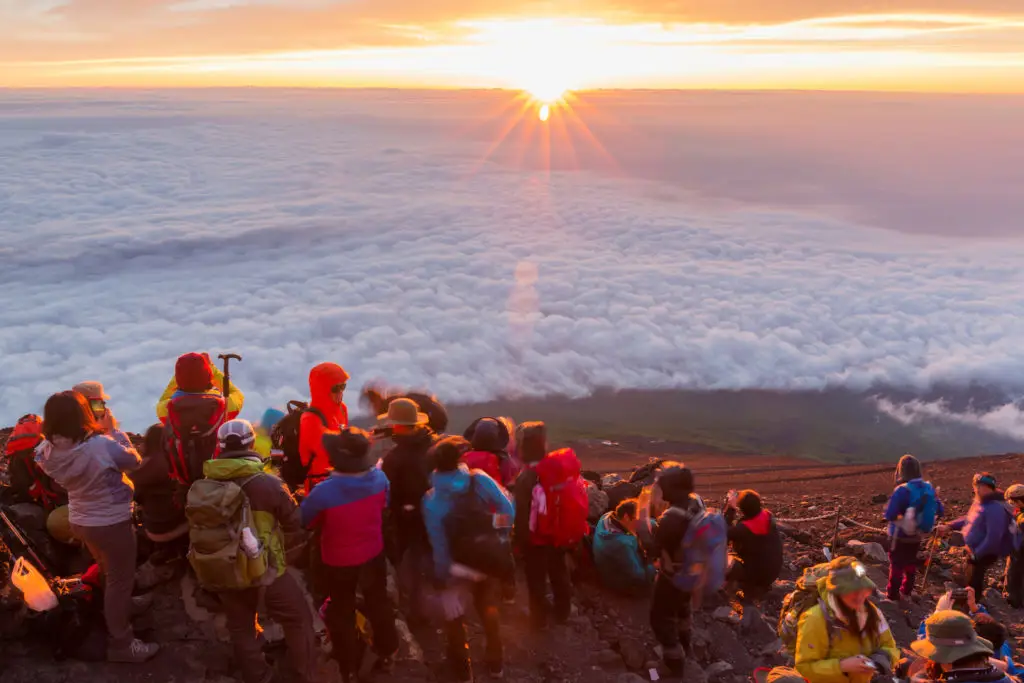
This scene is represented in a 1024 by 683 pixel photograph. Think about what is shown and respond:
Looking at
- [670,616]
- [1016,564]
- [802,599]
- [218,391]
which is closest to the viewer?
[802,599]

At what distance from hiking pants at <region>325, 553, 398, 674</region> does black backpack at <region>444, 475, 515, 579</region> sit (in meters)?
0.39

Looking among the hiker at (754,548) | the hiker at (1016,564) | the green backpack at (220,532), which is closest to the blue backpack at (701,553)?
the hiker at (754,548)

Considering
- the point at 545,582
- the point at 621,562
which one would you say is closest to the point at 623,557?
the point at 621,562

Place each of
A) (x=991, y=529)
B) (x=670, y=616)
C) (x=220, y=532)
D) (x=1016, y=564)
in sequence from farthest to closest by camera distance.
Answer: (x=1016, y=564) → (x=991, y=529) → (x=670, y=616) → (x=220, y=532)

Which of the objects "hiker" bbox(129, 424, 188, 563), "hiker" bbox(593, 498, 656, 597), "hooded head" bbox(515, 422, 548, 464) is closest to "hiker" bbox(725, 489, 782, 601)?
"hiker" bbox(593, 498, 656, 597)

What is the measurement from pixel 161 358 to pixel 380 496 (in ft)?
75.7

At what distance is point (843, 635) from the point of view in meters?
3.21

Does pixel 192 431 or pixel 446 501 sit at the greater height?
pixel 192 431

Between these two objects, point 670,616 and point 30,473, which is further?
point 30,473

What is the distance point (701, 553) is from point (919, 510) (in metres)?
2.20

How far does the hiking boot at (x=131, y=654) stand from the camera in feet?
13.4

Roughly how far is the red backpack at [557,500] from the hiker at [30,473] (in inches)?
105

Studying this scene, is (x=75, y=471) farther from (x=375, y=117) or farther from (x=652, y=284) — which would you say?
(x=375, y=117)

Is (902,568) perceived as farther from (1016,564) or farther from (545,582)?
(545,582)
